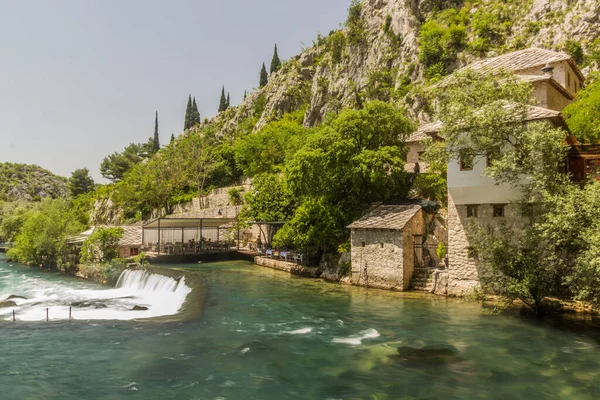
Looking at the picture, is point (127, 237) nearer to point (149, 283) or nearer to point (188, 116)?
point (149, 283)

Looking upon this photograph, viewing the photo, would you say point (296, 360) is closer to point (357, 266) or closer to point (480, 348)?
point (480, 348)

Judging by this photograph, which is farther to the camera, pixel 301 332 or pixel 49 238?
pixel 49 238

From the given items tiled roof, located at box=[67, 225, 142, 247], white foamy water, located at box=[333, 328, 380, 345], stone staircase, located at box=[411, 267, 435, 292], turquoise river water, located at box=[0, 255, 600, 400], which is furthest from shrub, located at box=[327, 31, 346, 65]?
white foamy water, located at box=[333, 328, 380, 345]

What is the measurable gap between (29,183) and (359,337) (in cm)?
15234

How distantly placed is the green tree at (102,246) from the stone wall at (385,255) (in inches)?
768

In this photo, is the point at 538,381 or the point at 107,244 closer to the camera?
the point at 538,381

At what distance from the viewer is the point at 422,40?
52156 mm

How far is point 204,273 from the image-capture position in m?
31.3

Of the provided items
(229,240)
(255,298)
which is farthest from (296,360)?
(229,240)

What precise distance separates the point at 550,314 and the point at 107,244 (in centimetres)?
3000

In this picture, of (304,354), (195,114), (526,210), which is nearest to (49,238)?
(304,354)

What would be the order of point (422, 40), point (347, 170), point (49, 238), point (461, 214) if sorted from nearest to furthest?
point (461, 214)
point (347, 170)
point (49, 238)
point (422, 40)

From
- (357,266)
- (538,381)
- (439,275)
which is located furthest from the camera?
(357,266)

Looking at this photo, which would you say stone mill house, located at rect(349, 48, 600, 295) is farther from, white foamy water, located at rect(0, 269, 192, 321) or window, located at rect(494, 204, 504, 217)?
white foamy water, located at rect(0, 269, 192, 321)
